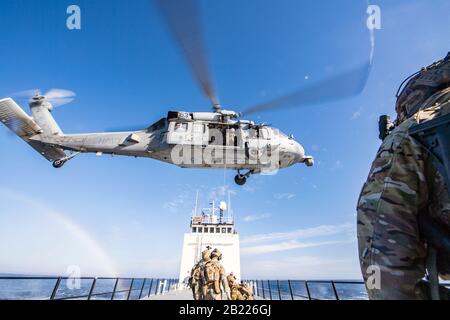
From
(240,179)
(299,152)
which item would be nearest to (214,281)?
(240,179)

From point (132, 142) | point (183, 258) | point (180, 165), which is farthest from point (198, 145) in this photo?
point (183, 258)

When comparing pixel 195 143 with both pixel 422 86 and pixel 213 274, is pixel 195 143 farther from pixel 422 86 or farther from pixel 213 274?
pixel 422 86

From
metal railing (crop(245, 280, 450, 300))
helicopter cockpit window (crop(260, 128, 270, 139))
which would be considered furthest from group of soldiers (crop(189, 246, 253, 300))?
helicopter cockpit window (crop(260, 128, 270, 139))

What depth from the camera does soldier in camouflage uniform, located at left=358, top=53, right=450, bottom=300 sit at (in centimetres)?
125

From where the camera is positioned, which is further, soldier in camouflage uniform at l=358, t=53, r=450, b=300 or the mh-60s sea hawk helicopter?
the mh-60s sea hawk helicopter

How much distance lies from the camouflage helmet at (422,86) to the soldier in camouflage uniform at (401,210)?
12cm

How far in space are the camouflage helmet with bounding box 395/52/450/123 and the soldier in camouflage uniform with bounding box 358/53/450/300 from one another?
0.12 m

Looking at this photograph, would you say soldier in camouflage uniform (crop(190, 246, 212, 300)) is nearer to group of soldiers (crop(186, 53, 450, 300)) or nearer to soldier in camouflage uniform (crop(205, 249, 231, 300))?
soldier in camouflage uniform (crop(205, 249, 231, 300))

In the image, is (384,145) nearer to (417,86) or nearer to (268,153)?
(417,86)

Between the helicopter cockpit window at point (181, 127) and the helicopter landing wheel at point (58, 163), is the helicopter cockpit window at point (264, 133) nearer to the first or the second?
the helicopter cockpit window at point (181, 127)

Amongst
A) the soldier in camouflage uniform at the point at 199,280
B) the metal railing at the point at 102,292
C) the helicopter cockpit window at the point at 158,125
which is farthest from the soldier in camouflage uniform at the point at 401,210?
the helicopter cockpit window at the point at 158,125

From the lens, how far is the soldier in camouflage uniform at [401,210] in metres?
1.25

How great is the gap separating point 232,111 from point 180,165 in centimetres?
313

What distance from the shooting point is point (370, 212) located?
1376 mm
